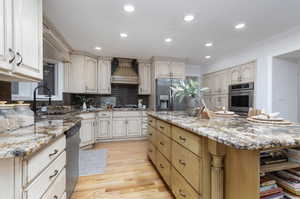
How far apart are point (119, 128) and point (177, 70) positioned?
8.25ft

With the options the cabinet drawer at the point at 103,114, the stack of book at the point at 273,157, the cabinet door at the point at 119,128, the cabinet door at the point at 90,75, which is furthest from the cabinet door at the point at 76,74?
the stack of book at the point at 273,157

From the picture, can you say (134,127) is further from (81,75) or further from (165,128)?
(165,128)

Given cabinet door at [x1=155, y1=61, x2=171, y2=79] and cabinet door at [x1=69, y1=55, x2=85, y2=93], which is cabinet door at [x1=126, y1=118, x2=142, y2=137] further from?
cabinet door at [x1=69, y1=55, x2=85, y2=93]

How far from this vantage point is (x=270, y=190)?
84 cm

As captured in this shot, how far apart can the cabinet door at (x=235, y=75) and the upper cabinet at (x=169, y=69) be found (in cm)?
136

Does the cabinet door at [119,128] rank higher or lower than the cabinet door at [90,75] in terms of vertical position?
lower

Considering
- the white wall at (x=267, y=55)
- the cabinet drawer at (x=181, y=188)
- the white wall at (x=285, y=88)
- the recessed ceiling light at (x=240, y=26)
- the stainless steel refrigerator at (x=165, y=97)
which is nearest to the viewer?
the cabinet drawer at (x=181, y=188)

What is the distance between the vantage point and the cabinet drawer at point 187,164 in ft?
3.59

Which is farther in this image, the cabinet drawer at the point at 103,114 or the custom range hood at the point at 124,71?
the custom range hood at the point at 124,71

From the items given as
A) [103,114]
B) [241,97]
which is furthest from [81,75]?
[241,97]

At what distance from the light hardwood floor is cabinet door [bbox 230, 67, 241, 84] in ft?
10.2

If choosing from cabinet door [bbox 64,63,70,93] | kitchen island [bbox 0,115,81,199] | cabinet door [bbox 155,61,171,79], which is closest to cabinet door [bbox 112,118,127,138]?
cabinet door [bbox 64,63,70,93]

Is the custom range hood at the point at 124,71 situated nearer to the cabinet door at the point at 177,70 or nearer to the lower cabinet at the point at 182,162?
the cabinet door at the point at 177,70

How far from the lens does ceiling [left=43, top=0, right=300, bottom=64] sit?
1872 millimetres
